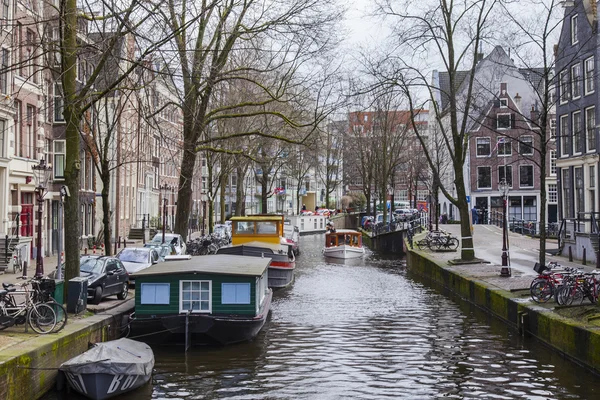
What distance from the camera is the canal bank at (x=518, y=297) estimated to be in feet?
52.5

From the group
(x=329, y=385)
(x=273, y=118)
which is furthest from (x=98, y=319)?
(x=273, y=118)

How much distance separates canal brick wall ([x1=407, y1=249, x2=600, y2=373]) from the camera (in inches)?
618

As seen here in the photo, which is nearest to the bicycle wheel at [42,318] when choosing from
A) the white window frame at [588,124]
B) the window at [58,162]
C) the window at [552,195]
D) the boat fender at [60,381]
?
the boat fender at [60,381]

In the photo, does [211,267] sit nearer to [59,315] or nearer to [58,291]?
[58,291]

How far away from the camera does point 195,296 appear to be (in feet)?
62.2

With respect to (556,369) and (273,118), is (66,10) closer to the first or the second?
(556,369)

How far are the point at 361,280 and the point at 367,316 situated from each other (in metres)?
11.4

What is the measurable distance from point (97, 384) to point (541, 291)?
12.0m

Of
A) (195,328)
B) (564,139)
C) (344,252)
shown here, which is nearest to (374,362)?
(195,328)

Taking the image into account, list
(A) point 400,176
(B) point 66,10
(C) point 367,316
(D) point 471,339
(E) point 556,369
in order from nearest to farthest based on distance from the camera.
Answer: (B) point 66,10 < (E) point 556,369 < (D) point 471,339 < (C) point 367,316 < (A) point 400,176

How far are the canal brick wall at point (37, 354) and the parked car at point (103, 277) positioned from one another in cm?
375

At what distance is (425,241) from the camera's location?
44312 millimetres

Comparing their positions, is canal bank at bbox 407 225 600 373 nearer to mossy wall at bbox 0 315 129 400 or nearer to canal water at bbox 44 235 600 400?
canal water at bbox 44 235 600 400

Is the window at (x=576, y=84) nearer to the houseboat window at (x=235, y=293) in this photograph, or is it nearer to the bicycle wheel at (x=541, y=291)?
the bicycle wheel at (x=541, y=291)
